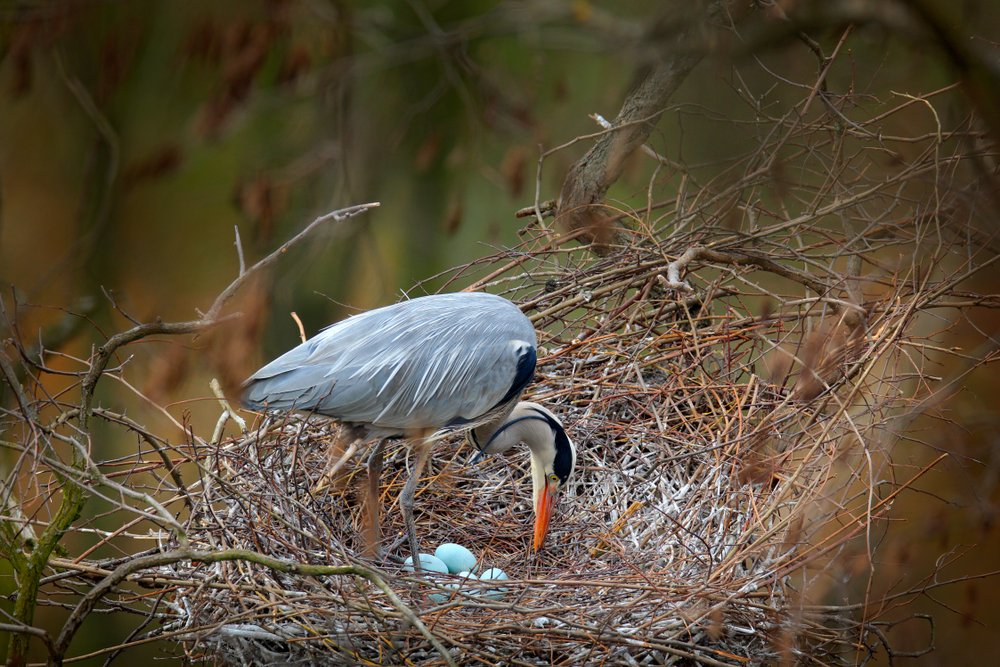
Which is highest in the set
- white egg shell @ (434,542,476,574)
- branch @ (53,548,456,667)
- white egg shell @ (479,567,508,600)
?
branch @ (53,548,456,667)

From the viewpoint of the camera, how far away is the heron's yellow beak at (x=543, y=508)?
2014mm

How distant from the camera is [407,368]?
184 cm

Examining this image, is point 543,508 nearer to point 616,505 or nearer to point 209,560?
point 616,505

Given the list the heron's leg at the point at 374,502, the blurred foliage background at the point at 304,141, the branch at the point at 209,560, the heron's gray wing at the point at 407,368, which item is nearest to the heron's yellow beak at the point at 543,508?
the heron's gray wing at the point at 407,368

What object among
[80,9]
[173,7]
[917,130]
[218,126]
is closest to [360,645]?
[218,126]

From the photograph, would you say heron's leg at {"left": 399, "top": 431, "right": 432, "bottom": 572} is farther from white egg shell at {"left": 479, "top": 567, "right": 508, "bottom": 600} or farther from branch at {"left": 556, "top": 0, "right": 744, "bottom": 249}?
branch at {"left": 556, "top": 0, "right": 744, "bottom": 249}

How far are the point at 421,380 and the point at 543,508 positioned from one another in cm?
51

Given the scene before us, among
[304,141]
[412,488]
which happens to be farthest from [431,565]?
[304,141]

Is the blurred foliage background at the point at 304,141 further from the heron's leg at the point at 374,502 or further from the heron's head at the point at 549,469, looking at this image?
the heron's head at the point at 549,469

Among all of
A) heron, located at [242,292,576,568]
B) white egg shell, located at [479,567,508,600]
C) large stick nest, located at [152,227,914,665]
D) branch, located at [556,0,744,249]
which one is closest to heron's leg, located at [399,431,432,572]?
heron, located at [242,292,576,568]

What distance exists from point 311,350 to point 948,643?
4.82ft

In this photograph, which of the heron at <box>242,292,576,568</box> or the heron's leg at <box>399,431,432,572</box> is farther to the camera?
the heron's leg at <box>399,431,432,572</box>

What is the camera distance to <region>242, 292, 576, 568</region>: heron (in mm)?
1782

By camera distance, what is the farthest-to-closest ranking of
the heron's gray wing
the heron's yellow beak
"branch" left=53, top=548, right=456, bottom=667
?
the heron's yellow beak, the heron's gray wing, "branch" left=53, top=548, right=456, bottom=667
